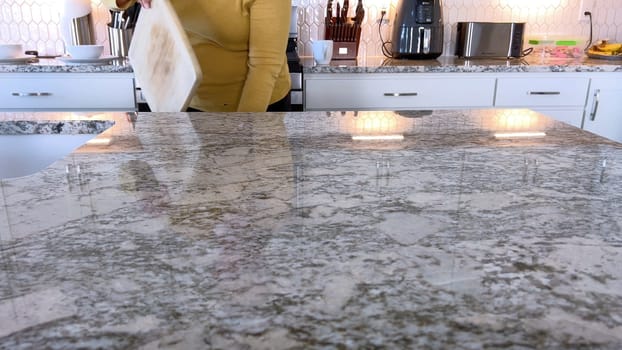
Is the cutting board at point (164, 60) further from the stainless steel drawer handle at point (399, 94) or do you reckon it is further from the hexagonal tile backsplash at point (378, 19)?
the hexagonal tile backsplash at point (378, 19)

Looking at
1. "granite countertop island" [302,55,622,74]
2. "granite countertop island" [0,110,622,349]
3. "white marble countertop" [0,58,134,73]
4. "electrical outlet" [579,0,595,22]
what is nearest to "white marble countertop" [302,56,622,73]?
"granite countertop island" [302,55,622,74]

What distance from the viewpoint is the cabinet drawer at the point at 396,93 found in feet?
7.02

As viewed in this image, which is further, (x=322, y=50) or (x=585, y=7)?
(x=585, y=7)

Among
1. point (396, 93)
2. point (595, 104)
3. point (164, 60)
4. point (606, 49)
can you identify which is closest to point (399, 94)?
point (396, 93)

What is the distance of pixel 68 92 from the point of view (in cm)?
210

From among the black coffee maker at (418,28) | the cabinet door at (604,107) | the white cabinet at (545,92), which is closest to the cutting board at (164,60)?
the black coffee maker at (418,28)

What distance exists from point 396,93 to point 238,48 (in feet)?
3.25

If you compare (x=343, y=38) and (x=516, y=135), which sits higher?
(x=343, y=38)

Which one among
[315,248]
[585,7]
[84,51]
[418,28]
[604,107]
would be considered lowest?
[604,107]

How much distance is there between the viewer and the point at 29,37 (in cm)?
251

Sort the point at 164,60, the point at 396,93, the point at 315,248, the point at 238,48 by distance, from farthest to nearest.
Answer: the point at 396,93 → the point at 238,48 → the point at 164,60 → the point at 315,248

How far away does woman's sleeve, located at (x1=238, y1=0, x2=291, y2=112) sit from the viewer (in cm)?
123

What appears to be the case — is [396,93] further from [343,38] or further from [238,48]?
[238,48]

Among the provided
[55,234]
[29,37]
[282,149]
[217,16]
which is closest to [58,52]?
[29,37]
